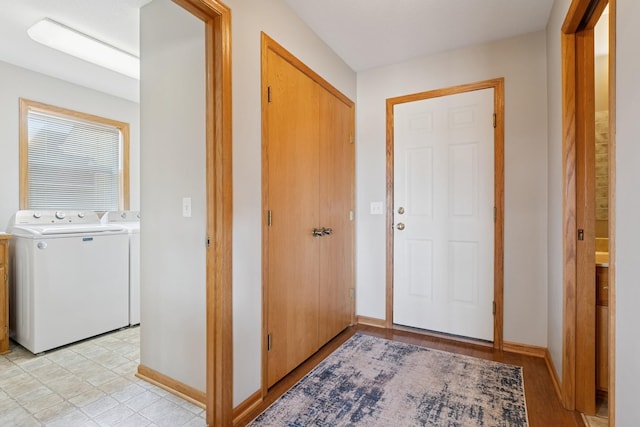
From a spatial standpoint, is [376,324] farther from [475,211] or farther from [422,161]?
[422,161]

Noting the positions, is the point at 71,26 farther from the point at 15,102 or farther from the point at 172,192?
the point at 172,192

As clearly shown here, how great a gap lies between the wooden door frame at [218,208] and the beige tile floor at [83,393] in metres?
0.24

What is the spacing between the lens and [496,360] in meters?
2.25

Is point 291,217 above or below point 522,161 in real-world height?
below

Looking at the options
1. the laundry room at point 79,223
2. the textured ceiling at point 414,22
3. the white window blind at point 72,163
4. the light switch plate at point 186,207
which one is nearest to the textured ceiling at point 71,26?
the laundry room at point 79,223

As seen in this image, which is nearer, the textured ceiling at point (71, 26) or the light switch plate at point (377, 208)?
the textured ceiling at point (71, 26)

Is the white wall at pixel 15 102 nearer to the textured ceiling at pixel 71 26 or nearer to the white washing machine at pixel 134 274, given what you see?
the textured ceiling at pixel 71 26

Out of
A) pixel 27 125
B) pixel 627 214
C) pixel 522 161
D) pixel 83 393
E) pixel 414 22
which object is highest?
pixel 414 22

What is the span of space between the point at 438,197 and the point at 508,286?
33.8 inches

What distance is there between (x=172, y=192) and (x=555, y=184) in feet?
7.62

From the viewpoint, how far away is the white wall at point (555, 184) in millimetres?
1808

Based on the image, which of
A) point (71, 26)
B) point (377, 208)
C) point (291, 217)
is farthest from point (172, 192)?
point (377, 208)

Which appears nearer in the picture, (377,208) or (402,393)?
(402,393)

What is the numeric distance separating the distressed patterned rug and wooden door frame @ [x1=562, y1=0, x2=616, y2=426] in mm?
336
